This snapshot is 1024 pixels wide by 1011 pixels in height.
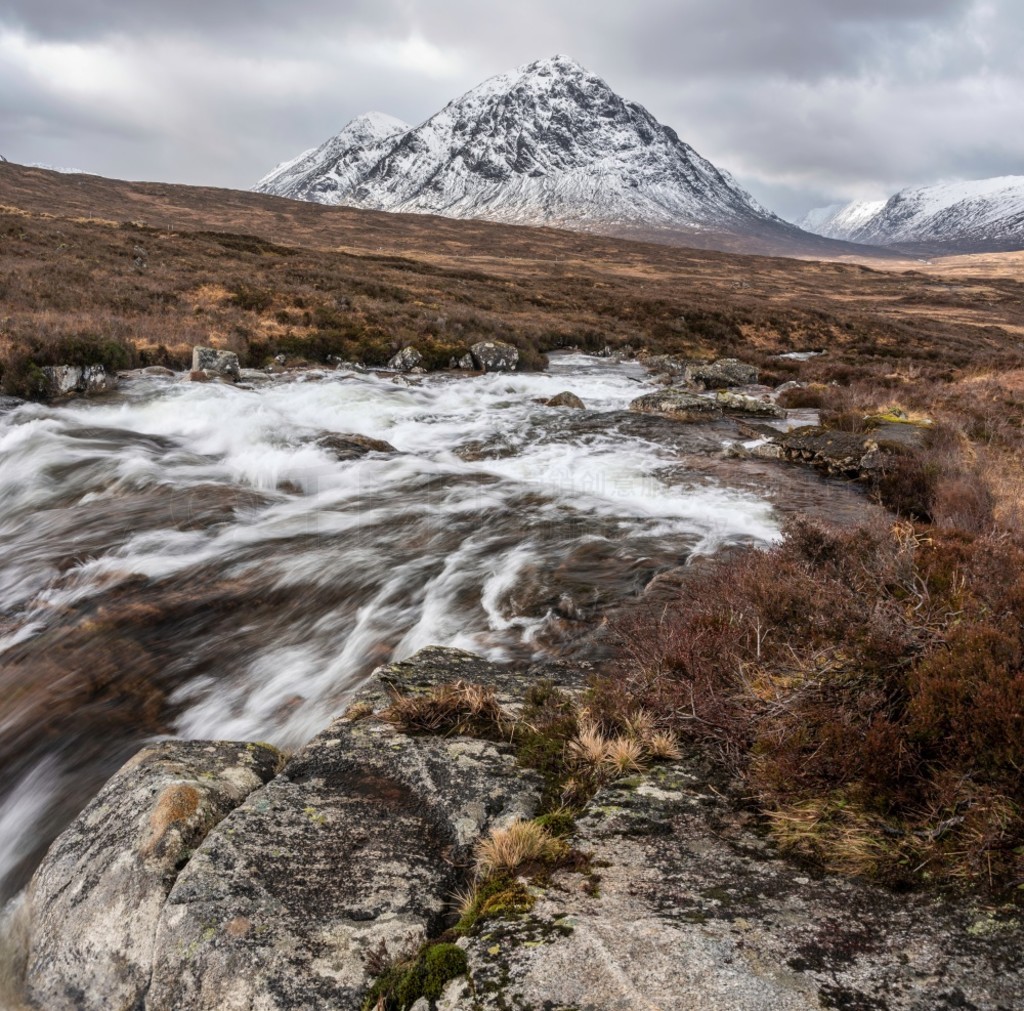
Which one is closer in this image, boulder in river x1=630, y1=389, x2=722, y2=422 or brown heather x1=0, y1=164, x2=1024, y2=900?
brown heather x1=0, y1=164, x2=1024, y2=900

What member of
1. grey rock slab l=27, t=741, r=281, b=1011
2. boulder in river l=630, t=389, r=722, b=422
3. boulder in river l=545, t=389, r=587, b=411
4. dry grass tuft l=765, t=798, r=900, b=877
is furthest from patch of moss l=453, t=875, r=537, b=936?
boulder in river l=545, t=389, r=587, b=411

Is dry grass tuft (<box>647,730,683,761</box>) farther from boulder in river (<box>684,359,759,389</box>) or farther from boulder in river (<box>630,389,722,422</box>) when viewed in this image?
boulder in river (<box>684,359,759,389</box>)

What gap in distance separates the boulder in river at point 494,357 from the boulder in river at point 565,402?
6486 mm

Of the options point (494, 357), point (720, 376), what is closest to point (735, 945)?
point (720, 376)

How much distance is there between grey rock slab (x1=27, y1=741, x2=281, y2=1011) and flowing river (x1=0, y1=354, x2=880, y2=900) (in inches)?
49.2

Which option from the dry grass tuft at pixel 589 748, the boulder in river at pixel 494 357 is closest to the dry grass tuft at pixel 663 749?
the dry grass tuft at pixel 589 748

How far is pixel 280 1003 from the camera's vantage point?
2750mm

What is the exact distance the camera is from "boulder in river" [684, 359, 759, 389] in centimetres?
2486

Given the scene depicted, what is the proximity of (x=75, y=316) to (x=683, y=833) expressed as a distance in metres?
25.2

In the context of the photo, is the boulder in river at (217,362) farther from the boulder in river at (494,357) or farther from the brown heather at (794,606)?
the boulder in river at (494,357)

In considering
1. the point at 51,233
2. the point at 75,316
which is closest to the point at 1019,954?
the point at 75,316

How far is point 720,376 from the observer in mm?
24938

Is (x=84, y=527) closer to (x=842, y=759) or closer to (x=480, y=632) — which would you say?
(x=480, y=632)

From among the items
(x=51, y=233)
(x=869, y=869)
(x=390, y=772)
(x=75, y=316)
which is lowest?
(x=390, y=772)
